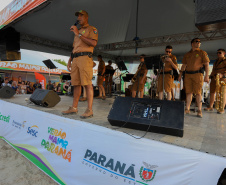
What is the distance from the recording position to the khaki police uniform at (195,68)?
117 inches

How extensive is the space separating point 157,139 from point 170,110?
0.37 metres

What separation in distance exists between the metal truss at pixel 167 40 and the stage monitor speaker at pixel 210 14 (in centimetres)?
476

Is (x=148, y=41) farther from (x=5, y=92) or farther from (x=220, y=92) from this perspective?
(x=5, y=92)

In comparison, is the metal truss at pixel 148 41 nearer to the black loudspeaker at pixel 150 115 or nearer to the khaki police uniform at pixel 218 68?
the khaki police uniform at pixel 218 68

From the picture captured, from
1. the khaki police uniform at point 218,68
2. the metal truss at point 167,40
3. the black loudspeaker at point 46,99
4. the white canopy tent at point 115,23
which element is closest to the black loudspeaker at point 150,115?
the black loudspeaker at point 46,99

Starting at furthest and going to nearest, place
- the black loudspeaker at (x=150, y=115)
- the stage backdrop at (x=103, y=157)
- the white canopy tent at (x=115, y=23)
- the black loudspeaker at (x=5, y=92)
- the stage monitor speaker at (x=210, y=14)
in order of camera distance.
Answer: the white canopy tent at (x=115, y=23)
the black loudspeaker at (x=5, y=92)
the black loudspeaker at (x=150, y=115)
the stage monitor speaker at (x=210, y=14)
the stage backdrop at (x=103, y=157)

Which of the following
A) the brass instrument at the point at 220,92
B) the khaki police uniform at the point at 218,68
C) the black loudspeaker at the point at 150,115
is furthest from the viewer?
the khaki police uniform at the point at 218,68

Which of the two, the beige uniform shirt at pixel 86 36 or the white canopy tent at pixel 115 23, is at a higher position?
the white canopy tent at pixel 115 23

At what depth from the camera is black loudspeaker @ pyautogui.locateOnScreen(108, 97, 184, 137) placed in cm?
161

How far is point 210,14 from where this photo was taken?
147cm

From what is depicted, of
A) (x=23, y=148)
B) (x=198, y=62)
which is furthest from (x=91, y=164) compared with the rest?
(x=198, y=62)

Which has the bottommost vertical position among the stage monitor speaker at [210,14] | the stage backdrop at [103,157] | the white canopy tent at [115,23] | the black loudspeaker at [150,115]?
the stage backdrop at [103,157]

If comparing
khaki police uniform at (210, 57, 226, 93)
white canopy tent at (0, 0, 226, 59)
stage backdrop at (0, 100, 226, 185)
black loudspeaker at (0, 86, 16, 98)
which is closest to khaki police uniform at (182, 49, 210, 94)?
khaki police uniform at (210, 57, 226, 93)

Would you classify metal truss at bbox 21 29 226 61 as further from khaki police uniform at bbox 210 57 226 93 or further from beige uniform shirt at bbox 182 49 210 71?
beige uniform shirt at bbox 182 49 210 71
